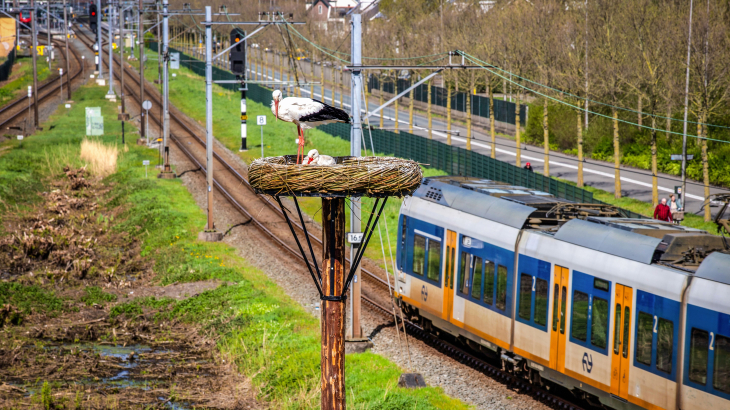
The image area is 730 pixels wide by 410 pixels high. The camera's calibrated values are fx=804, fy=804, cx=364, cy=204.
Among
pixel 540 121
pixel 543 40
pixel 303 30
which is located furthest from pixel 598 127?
pixel 303 30

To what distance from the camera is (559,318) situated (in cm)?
Result: 1378

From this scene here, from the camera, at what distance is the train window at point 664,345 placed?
11.5m

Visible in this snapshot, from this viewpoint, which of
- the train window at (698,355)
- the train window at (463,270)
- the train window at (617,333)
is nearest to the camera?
the train window at (698,355)

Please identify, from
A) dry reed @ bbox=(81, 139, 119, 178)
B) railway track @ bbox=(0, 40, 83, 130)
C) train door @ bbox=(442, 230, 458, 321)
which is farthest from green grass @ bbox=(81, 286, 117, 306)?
railway track @ bbox=(0, 40, 83, 130)

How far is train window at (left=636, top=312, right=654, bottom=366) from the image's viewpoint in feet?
38.8

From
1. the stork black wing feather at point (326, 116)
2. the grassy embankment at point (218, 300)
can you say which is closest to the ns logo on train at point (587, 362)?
the grassy embankment at point (218, 300)

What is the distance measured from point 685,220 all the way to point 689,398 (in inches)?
806

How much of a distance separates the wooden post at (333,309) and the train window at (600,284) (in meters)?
6.07

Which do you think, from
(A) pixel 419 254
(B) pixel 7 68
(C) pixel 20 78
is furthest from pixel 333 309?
(B) pixel 7 68

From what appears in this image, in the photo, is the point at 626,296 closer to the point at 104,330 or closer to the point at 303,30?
the point at 104,330

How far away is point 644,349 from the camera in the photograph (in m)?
11.9

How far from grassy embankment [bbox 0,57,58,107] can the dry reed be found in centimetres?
2714

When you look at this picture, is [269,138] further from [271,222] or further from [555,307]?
[555,307]

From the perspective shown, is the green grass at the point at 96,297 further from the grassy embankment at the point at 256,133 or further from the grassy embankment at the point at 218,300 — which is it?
the grassy embankment at the point at 256,133
